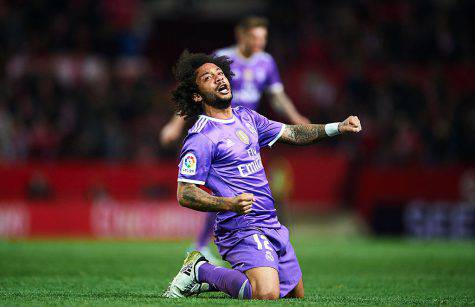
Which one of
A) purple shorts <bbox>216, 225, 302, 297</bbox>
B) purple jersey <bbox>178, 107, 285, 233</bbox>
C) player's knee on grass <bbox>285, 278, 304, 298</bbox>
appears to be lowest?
player's knee on grass <bbox>285, 278, 304, 298</bbox>

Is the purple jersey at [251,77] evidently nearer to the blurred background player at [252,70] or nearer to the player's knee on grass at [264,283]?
the blurred background player at [252,70]

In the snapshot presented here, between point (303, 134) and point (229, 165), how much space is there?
847 mm

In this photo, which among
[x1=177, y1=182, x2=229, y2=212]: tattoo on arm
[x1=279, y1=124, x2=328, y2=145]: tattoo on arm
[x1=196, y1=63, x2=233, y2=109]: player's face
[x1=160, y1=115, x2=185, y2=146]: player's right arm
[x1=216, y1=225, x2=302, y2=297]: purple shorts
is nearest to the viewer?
[x1=177, y1=182, x2=229, y2=212]: tattoo on arm

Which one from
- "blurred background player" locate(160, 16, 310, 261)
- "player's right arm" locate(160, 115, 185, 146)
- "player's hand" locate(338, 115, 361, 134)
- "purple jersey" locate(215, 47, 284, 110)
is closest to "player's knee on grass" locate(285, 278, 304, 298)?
"player's hand" locate(338, 115, 361, 134)

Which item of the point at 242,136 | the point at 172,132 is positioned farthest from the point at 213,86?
the point at 172,132

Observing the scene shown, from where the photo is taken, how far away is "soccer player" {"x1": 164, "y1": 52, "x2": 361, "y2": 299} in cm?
739

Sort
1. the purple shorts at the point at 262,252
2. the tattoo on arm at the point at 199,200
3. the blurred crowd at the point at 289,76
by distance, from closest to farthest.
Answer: the tattoo on arm at the point at 199,200, the purple shorts at the point at 262,252, the blurred crowd at the point at 289,76

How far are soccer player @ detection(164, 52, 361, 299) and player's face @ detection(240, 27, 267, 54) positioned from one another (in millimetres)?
3302

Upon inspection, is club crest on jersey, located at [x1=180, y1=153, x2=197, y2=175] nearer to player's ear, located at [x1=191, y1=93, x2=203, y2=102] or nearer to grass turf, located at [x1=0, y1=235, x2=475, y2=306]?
player's ear, located at [x1=191, y1=93, x2=203, y2=102]

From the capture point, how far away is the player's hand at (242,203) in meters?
7.06

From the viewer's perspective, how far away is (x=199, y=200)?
7254 mm

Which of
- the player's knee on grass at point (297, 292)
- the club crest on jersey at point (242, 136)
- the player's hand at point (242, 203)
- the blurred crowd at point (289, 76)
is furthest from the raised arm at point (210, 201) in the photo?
the blurred crowd at point (289, 76)

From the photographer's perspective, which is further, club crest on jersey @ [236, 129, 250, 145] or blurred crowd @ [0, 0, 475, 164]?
blurred crowd @ [0, 0, 475, 164]

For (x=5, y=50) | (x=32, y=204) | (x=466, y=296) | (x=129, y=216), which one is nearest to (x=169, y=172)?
(x=129, y=216)
